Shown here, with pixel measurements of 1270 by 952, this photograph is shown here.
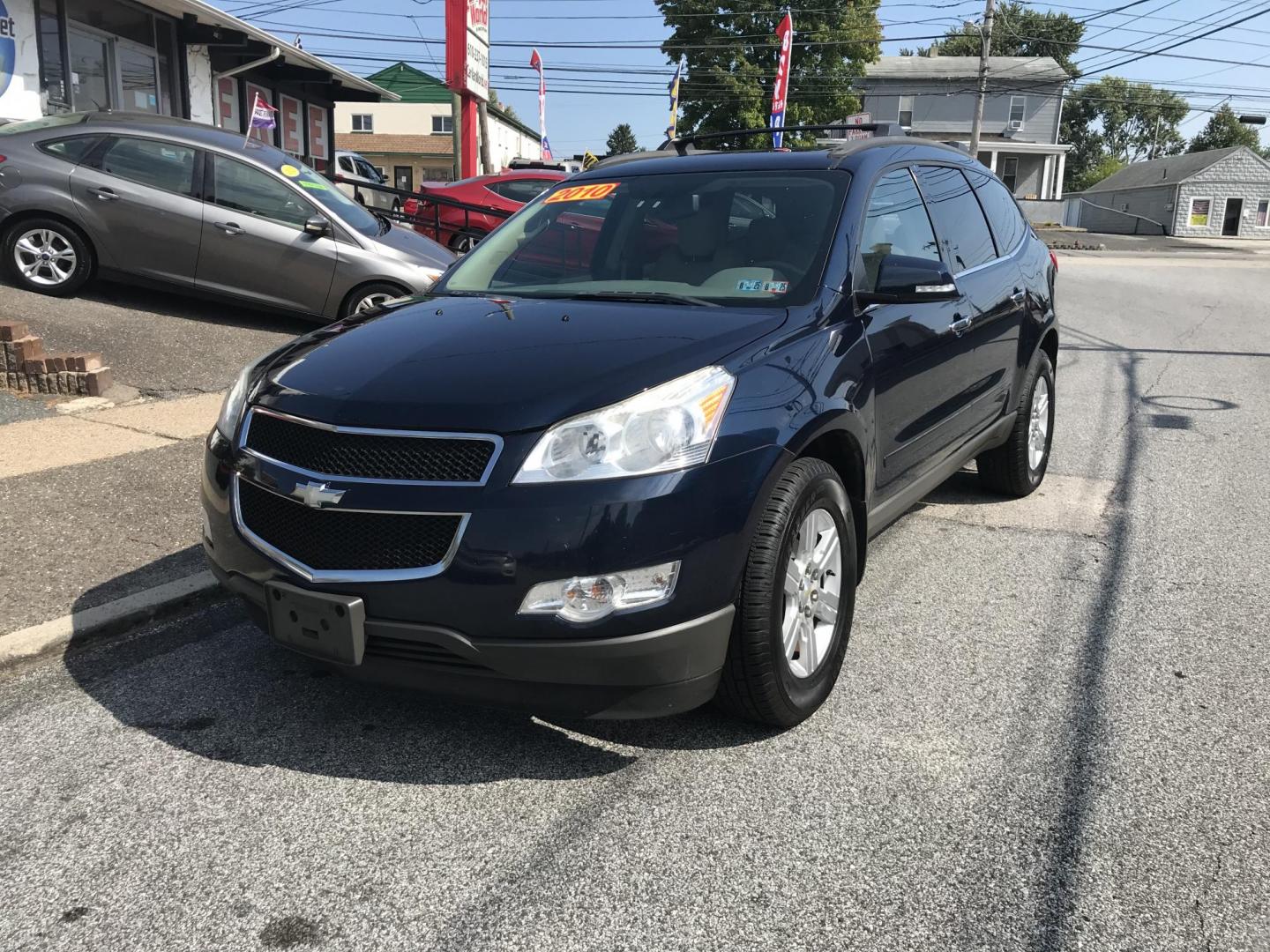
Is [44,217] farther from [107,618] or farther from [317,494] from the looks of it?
[317,494]

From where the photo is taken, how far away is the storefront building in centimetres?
1262

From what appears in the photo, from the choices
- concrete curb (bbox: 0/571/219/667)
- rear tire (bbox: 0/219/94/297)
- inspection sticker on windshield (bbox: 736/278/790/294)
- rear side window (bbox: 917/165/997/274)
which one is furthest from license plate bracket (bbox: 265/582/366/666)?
rear tire (bbox: 0/219/94/297)

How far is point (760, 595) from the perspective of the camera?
9.60 feet

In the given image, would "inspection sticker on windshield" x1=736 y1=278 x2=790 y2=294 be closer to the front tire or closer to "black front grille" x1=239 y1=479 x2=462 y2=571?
the front tire

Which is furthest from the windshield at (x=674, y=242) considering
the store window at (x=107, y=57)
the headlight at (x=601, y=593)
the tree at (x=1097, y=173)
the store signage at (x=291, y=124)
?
the tree at (x=1097, y=173)

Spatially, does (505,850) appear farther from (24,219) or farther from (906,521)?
(24,219)

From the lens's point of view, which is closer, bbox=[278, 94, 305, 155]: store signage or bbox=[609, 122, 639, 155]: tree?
bbox=[278, 94, 305, 155]: store signage

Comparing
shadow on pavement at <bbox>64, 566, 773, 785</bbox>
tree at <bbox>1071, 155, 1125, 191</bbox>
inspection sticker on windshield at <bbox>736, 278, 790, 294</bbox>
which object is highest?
tree at <bbox>1071, 155, 1125, 191</bbox>

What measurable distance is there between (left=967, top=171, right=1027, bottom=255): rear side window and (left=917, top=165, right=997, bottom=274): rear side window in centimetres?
14

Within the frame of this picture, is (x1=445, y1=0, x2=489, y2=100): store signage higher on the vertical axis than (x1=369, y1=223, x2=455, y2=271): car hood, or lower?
higher

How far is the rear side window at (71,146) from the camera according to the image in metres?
8.92

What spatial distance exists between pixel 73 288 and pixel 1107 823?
9.15m

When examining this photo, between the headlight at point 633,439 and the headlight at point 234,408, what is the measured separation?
1179mm

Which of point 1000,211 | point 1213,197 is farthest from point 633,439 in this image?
point 1213,197
